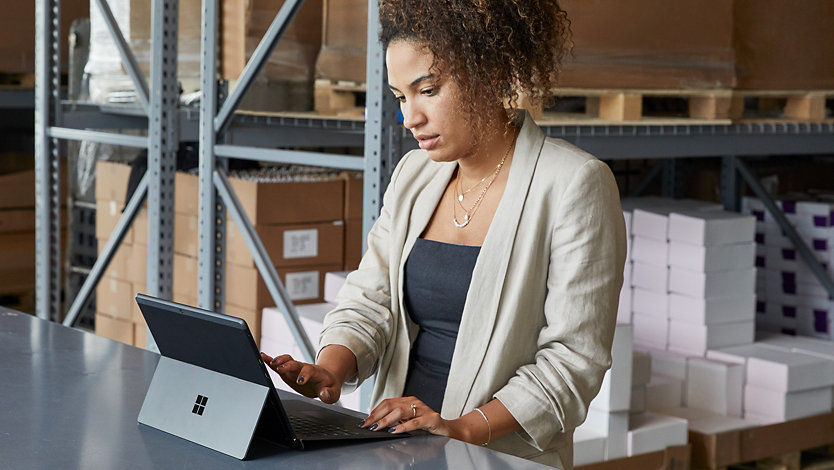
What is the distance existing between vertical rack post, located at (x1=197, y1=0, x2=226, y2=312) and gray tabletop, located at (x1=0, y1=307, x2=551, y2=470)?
186 cm

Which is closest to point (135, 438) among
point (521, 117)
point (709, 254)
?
point (521, 117)

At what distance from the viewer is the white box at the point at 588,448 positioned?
4031 mm

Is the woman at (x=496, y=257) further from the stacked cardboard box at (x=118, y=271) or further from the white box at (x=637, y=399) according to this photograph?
the stacked cardboard box at (x=118, y=271)

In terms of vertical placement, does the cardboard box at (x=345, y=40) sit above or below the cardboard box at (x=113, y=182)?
above

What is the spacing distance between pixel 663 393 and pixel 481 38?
3.03m

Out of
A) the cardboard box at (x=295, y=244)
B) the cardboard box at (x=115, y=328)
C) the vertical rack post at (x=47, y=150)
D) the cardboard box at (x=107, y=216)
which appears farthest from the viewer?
the cardboard box at (x=107, y=216)

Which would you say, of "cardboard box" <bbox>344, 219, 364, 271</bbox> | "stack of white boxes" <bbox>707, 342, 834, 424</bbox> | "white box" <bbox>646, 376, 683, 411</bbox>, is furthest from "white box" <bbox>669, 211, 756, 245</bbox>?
"cardboard box" <bbox>344, 219, 364, 271</bbox>

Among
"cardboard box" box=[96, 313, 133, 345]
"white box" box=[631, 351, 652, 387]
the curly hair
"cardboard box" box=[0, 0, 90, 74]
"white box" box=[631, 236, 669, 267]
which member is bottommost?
"cardboard box" box=[96, 313, 133, 345]

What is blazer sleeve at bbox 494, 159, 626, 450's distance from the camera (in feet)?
6.93

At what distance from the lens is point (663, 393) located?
479 cm

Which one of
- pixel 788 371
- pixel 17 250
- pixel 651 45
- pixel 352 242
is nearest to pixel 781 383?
pixel 788 371

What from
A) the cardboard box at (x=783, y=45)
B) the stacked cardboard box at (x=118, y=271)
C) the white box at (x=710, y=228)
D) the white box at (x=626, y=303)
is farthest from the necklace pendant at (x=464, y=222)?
the stacked cardboard box at (x=118, y=271)

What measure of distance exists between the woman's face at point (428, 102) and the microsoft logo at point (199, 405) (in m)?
0.69

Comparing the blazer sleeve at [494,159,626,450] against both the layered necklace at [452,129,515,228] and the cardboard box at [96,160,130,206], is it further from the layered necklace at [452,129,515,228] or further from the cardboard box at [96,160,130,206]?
the cardboard box at [96,160,130,206]
